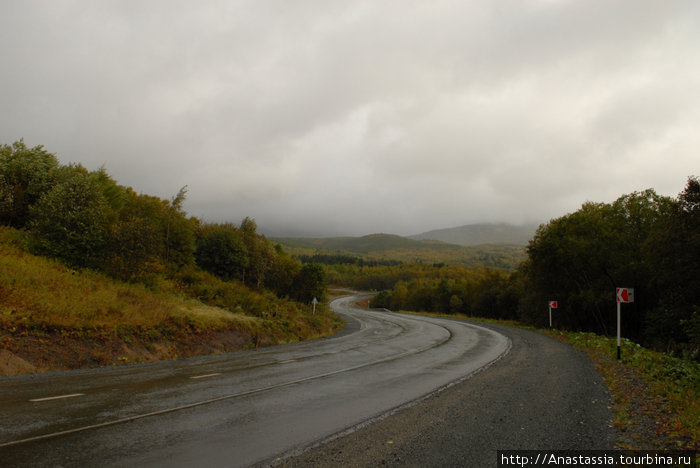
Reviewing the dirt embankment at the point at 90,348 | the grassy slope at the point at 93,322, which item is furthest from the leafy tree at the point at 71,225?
the dirt embankment at the point at 90,348

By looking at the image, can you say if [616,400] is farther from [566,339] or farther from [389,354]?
[566,339]

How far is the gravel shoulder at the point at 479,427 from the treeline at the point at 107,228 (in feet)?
59.3

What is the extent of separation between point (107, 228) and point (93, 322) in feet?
28.5

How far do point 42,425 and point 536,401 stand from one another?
9237 millimetres

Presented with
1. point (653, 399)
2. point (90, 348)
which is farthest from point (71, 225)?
point (653, 399)

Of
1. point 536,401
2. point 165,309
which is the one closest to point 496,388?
point 536,401

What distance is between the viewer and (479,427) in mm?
6352

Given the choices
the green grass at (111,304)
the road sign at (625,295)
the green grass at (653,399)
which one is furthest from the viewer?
the road sign at (625,295)

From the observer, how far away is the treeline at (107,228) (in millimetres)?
18609

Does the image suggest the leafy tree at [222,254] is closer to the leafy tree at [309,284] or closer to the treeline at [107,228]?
the treeline at [107,228]

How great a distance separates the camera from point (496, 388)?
933cm

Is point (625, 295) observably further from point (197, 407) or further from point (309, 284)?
point (309, 284)

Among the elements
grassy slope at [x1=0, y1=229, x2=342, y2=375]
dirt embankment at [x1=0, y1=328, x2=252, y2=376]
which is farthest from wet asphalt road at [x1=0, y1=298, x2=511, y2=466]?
grassy slope at [x1=0, y1=229, x2=342, y2=375]

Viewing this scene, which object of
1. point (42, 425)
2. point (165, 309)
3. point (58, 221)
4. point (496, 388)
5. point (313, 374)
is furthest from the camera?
point (58, 221)
